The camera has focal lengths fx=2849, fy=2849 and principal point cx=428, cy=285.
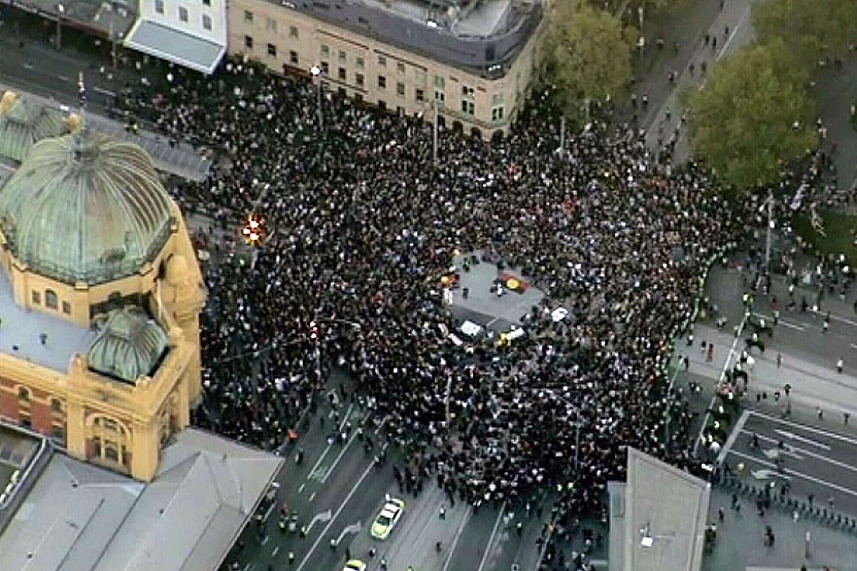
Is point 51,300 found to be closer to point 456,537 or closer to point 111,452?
point 111,452

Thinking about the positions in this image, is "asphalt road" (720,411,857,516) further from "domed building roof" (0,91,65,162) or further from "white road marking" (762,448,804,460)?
"domed building roof" (0,91,65,162)

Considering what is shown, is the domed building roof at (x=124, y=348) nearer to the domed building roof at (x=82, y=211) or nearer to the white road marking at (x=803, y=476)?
the domed building roof at (x=82, y=211)

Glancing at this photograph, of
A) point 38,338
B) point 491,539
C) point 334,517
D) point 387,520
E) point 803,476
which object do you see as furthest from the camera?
point 803,476

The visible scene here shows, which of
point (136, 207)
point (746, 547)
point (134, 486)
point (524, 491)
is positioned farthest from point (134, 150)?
point (746, 547)

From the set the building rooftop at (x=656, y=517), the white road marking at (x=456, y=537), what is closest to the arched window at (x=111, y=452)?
the white road marking at (x=456, y=537)

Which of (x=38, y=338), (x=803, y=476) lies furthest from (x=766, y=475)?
(x=38, y=338)

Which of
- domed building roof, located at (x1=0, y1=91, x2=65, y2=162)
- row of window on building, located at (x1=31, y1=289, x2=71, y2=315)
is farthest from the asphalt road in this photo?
domed building roof, located at (x1=0, y1=91, x2=65, y2=162)
